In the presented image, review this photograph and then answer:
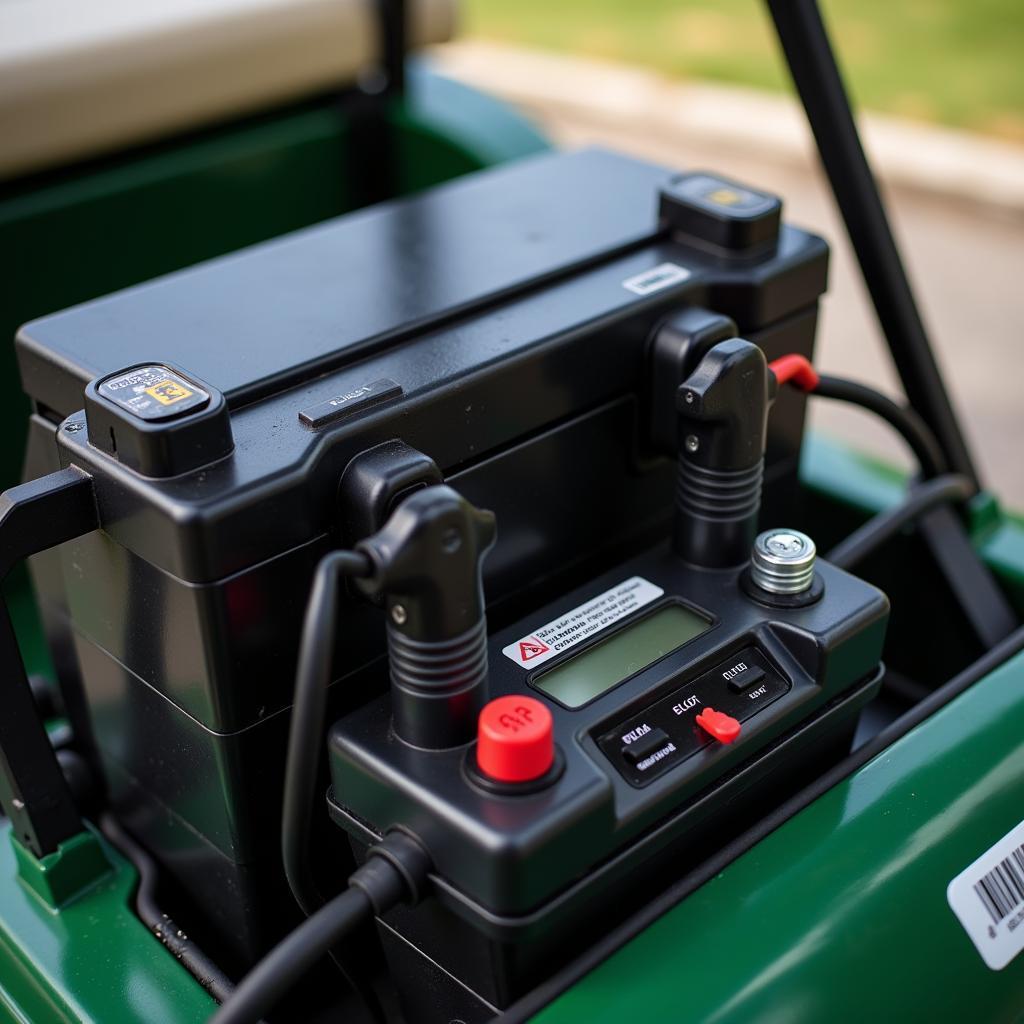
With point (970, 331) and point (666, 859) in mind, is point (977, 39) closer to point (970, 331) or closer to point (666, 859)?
point (970, 331)

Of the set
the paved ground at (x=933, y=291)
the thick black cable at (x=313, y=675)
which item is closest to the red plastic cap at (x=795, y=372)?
the thick black cable at (x=313, y=675)

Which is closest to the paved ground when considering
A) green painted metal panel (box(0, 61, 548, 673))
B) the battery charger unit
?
green painted metal panel (box(0, 61, 548, 673))

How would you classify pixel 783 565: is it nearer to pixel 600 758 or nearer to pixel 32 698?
pixel 600 758

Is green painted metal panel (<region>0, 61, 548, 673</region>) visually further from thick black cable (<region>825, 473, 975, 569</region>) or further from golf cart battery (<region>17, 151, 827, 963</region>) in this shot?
thick black cable (<region>825, 473, 975, 569</region>)

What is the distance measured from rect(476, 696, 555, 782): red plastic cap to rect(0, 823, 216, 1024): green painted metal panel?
0.79 feet

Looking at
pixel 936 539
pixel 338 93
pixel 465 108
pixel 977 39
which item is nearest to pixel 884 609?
pixel 936 539

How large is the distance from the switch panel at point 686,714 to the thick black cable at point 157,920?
0.27 metres

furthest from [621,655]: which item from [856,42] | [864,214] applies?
[856,42]

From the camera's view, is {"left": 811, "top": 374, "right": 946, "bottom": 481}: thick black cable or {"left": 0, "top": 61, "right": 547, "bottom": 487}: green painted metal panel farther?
{"left": 0, "top": 61, "right": 547, "bottom": 487}: green painted metal panel

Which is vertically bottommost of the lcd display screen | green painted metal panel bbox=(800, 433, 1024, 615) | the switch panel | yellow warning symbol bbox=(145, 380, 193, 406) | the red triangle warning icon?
green painted metal panel bbox=(800, 433, 1024, 615)

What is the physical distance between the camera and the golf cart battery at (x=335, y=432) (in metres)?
0.66

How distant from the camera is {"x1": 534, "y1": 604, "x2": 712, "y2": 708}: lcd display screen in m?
0.70

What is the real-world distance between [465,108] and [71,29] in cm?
40

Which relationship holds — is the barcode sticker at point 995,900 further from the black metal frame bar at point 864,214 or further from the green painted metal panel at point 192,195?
the green painted metal panel at point 192,195
